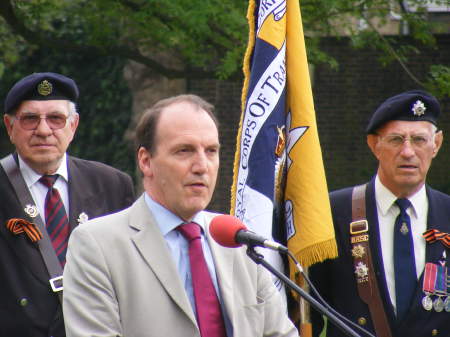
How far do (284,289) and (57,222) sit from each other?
52.9 inches

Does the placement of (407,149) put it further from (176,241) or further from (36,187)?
(36,187)

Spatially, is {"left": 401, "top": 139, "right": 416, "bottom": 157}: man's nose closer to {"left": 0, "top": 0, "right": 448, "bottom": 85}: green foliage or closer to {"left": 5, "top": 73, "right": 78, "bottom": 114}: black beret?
{"left": 5, "top": 73, "right": 78, "bottom": 114}: black beret

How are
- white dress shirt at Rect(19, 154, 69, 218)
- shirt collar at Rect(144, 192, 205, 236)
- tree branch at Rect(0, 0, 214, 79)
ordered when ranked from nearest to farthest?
shirt collar at Rect(144, 192, 205, 236) → white dress shirt at Rect(19, 154, 69, 218) → tree branch at Rect(0, 0, 214, 79)

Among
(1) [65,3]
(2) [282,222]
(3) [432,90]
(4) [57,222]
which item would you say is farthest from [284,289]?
(1) [65,3]

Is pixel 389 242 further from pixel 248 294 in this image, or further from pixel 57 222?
pixel 57 222

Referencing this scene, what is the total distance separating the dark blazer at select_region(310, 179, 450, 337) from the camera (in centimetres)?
451

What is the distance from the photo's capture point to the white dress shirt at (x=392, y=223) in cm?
458

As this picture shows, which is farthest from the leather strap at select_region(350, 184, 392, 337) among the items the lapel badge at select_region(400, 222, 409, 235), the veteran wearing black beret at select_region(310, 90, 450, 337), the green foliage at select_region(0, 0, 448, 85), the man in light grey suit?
the green foliage at select_region(0, 0, 448, 85)

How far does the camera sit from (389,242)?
4.63m

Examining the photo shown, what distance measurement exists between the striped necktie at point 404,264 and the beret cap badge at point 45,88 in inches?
79.9

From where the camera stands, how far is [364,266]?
4.61 m

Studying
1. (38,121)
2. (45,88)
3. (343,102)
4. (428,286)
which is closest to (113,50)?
(343,102)

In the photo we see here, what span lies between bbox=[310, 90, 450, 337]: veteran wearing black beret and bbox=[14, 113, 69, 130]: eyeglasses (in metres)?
1.66

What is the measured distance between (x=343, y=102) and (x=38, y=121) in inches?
427
